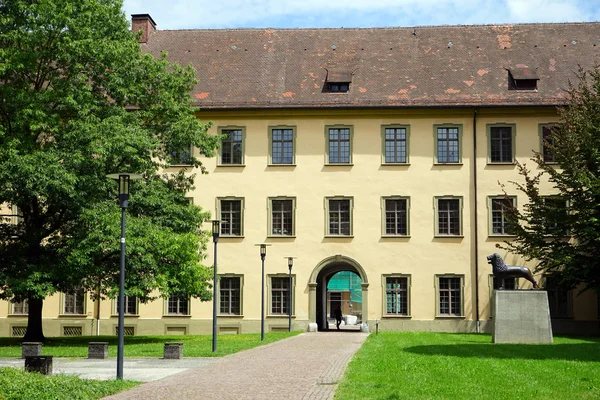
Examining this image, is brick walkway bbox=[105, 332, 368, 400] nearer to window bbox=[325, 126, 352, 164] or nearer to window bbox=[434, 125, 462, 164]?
window bbox=[325, 126, 352, 164]

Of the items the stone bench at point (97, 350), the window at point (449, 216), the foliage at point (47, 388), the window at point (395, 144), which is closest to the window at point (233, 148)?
the window at point (395, 144)

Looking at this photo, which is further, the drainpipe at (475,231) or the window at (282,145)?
the window at (282,145)

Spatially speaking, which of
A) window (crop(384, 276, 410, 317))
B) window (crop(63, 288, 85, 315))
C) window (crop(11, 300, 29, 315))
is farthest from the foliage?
window (crop(11, 300, 29, 315))

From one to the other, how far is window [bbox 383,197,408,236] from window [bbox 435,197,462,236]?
140 cm

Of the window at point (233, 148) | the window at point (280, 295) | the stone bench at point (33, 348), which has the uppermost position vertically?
the window at point (233, 148)

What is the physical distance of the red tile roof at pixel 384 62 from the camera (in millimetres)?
38656

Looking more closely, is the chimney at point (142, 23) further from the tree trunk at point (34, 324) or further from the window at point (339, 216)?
the tree trunk at point (34, 324)

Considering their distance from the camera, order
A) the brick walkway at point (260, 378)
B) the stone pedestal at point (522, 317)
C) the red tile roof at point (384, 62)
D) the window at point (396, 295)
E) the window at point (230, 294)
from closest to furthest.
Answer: the brick walkway at point (260, 378) < the stone pedestal at point (522, 317) < the window at point (396, 295) < the red tile roof at point (384, 62) < the window at point (230, 294)

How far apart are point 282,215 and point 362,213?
3442mm

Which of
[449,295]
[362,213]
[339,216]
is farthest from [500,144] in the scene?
[339,216]

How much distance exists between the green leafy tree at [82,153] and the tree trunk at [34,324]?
4cm

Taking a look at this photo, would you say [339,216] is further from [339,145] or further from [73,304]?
[73,304]

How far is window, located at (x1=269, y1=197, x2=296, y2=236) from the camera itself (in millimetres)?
38750

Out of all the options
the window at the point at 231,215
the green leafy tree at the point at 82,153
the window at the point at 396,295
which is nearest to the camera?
the green leafy tree at the point at 82,153
